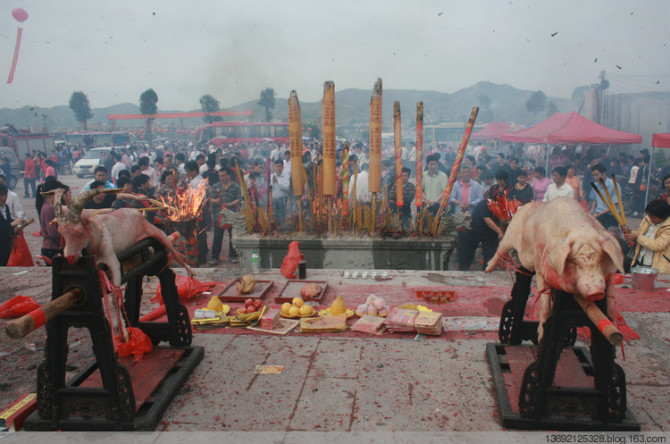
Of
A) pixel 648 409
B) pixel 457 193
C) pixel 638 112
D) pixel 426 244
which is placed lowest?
pixel 648 409

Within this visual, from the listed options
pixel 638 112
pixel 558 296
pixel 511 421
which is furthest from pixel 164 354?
pixel 638 112

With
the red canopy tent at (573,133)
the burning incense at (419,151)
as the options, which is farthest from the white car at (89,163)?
the red canopy tent at (573,133)

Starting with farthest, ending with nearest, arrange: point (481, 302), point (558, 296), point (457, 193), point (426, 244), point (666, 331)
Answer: point (457, 193) < point (426, 244) < point (481, 302) < point (666, 331) < point (558, 296)

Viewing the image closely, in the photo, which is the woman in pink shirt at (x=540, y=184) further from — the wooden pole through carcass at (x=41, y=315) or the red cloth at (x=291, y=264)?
the wooden pole through carcass at (x=41, y=315)

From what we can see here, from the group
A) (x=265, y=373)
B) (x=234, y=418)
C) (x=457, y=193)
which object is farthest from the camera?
(x=457, y=193)

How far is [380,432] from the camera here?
121 inches

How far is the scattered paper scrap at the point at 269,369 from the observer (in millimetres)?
3865

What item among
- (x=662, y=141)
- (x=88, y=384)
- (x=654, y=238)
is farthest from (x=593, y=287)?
(x=662, y=141)

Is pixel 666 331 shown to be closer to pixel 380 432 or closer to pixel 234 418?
pixel 380 432

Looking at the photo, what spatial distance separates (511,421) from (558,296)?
0.92 meters

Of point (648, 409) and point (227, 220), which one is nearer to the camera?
point (648, 409)

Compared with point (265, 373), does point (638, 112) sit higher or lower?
higher

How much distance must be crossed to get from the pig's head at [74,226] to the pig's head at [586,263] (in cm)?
296

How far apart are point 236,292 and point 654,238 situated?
17.0 ft
